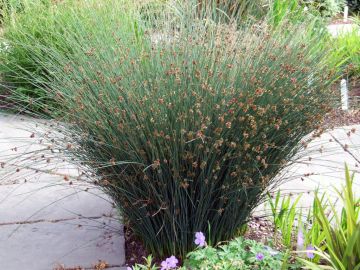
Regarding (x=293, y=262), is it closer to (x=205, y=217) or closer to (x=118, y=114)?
(x=205, y=217)

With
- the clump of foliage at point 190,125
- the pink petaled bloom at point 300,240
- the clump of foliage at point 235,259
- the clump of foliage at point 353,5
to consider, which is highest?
the clump of foliage at point 353,5

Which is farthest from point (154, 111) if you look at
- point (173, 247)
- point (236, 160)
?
point (173, 247)

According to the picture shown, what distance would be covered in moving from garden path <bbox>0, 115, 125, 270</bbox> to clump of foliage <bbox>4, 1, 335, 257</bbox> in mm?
273

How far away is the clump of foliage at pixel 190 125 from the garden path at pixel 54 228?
0.90ft

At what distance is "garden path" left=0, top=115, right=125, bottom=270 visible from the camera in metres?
3.06

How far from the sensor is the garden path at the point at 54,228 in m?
3.06

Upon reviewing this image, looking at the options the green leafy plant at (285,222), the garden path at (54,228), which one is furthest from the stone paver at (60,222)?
the green leafy plant at (285,222)

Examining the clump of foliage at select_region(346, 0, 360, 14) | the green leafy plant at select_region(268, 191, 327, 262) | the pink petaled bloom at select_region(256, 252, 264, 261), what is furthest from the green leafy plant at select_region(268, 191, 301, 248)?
the clump of foliage at select_region(346, 0, 360, 14)

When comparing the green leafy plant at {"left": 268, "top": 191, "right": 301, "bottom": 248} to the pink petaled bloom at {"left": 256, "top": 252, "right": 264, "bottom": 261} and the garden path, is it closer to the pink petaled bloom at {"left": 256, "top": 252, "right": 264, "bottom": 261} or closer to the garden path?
the pink petaled bloom at {"left": 256, "top": 252, "right": 264, "bottom": 261}

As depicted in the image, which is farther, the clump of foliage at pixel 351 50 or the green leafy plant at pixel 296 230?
the clump of foliage at pixel 351 50

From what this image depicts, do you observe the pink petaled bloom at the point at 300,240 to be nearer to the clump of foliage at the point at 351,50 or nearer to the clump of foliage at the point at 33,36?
the clump of foliage at the point at 33,36

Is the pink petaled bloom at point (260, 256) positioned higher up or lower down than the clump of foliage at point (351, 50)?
lower down

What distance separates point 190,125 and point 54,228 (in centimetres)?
124

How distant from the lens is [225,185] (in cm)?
273
